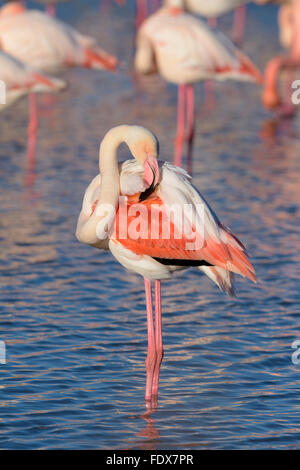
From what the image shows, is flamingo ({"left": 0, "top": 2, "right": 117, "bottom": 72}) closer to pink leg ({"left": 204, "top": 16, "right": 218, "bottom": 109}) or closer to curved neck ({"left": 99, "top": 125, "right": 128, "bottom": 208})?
pink leg ({"left": 204, "top": 16, "right": 218, "bottom": 109})

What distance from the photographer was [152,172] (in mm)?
5109

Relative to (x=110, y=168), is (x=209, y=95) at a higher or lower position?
higher

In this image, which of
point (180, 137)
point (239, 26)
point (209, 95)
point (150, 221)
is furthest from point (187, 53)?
point (239, 26)

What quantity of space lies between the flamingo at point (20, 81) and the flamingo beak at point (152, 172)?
508 cm

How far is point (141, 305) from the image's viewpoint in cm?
671

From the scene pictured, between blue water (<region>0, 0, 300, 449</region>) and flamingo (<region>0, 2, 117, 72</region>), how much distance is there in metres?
0.76

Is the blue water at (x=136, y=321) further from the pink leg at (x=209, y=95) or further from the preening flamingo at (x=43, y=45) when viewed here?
the pink leg at (x=209, y=95)

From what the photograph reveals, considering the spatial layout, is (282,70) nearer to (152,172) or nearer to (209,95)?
(209,95)

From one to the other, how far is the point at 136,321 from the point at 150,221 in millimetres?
1249

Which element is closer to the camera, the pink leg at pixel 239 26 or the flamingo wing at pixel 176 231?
the flamingo wing at pixel 176 231

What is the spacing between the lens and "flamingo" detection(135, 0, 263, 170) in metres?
10.9

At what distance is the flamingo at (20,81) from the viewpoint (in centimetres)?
1007

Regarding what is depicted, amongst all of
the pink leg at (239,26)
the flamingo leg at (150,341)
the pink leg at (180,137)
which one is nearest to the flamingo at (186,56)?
the pink leg at (180,137)

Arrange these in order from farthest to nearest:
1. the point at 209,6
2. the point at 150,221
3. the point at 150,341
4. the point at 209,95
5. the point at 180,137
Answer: the point at 209,6 → the point at 209,95 → the point at 180,137 → the point at 150,341 → the point at 150,221
